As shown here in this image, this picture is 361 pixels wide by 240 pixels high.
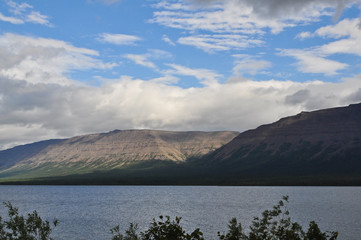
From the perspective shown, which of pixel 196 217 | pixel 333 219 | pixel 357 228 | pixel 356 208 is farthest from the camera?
pixel 356 208

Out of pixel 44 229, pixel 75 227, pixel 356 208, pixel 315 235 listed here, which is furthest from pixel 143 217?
pixel 315 235

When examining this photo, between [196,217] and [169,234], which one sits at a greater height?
[169,234]

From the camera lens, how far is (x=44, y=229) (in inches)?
1516

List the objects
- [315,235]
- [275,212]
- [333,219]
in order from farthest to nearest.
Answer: [333,219]
[275,212]
[315,235]

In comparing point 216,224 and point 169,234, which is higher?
point 169,234

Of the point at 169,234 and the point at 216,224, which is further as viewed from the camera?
the point at 216,224

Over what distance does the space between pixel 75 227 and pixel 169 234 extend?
9583 cm

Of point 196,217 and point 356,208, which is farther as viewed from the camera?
point 356,208

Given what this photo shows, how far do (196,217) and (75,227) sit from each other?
1486 inches

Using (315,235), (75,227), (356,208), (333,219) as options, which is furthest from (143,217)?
(315,235)

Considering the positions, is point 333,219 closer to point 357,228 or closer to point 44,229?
point 357,228

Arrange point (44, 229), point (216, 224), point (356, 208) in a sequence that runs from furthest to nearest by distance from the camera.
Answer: point (356, 208), point (216, 224), point (44, 229)

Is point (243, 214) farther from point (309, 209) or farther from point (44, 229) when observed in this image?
point (44, 229)

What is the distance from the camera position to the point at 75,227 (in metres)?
114
